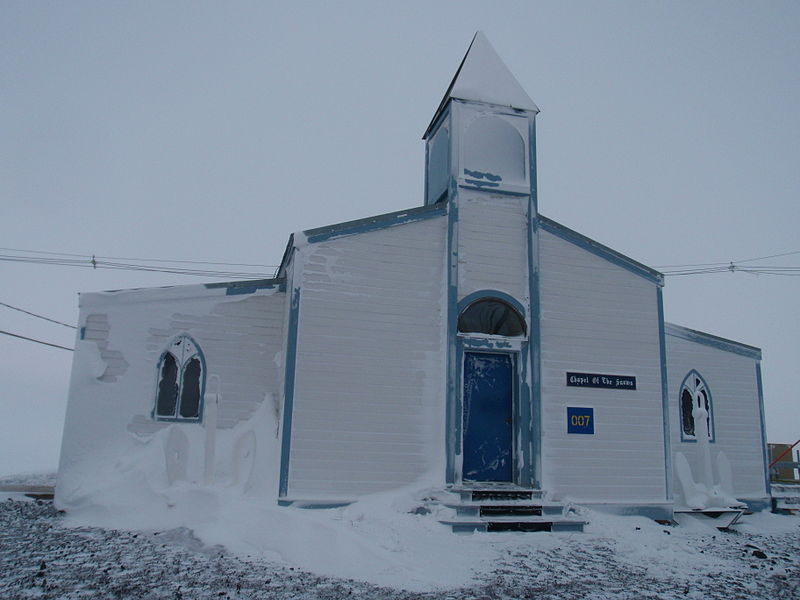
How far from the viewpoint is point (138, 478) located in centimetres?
1134

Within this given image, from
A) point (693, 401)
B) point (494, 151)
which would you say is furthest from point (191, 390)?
point (693, 401)

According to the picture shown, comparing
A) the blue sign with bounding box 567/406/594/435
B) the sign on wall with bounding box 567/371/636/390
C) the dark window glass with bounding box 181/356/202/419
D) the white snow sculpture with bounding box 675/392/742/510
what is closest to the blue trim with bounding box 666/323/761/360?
the white snow sculpture with bounding box 675/392/742/510

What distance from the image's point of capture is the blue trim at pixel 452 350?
37.5 feet

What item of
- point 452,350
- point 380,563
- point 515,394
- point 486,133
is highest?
point 486,133

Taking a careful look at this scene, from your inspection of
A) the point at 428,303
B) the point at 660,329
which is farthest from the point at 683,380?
the point at 428,303

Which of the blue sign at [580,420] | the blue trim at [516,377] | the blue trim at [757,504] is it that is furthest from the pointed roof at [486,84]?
the blue trim at [757,504]

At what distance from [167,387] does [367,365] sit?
3755 millimetres

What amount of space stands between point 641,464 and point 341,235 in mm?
6973

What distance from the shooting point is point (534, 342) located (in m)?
12.3

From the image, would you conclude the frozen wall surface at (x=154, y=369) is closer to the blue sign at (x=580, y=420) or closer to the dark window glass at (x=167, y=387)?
the dark window glass at (x=167, y=387)

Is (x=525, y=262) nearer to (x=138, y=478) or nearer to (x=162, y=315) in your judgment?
(x=162, y=315)

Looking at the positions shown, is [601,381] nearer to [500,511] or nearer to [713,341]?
[500,511]

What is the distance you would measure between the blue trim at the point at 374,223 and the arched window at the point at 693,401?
6.98 m

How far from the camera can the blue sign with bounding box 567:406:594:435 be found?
484 inches
